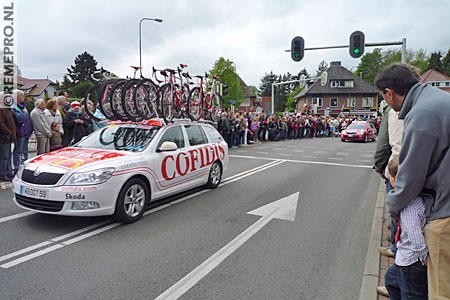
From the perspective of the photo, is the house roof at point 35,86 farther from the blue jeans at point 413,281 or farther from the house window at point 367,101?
the blue jeans at point 413,281

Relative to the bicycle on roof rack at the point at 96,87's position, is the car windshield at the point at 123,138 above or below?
below

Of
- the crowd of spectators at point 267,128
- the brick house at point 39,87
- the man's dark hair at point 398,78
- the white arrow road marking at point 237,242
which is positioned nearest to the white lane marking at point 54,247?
the white arrow road marking at point 237,242

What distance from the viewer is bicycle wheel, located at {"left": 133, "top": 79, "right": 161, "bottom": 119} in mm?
7645

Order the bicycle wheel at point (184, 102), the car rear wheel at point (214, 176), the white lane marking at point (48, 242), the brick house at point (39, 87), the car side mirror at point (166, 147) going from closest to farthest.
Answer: the white lane marking at point (48, 242) → the car side mirror at point (166, 147) → the car rear wheel at point (214, 176) → the bicycle wheel at point (184, 102) → the brick house at point (39, 87)

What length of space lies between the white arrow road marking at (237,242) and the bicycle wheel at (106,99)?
378 centimetres

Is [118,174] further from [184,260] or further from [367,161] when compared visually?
[367,161]

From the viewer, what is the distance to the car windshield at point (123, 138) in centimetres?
627

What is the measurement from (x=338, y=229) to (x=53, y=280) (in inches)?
162

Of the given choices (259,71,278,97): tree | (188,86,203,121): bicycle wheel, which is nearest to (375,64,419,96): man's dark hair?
(188,86,203,121): bicycle wheel

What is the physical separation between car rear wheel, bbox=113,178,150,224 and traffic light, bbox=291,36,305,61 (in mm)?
13946

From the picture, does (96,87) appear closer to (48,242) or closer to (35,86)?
(48,242)

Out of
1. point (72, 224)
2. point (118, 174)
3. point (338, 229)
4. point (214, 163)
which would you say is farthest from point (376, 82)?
point (214, 163)

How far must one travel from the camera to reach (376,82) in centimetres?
253

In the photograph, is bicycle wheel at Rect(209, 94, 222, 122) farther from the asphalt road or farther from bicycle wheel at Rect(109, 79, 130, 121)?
the asphalt road
